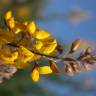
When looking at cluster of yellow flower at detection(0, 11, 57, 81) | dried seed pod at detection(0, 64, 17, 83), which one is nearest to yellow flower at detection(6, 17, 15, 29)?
cluster of yellow flower at detection(0, 11, 57, 81)

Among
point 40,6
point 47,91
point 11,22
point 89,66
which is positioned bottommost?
point 47,91

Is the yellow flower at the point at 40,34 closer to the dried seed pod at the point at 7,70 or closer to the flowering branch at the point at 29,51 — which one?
the flowering branch at the point at 29,51

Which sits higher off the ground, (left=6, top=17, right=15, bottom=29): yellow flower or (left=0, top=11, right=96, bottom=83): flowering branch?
(left=6, top=17, right=15, bottom=29): yellow flower

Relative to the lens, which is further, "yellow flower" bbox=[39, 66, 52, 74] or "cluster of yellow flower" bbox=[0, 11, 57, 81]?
"yellow flower" bbox=[39, 66, 52, 74]

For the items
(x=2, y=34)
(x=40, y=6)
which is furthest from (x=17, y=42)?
(x=40, y=6)

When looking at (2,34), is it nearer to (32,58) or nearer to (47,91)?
(32,58)

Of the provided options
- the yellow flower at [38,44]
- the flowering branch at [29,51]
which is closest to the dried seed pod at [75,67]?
the flowering branch at [29,51]

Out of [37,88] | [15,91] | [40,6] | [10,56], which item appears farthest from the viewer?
[40,6]

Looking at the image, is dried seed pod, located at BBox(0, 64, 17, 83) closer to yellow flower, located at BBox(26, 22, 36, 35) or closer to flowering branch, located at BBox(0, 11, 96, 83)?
flowering branch, located at BBox(0, 11, 96, 83)

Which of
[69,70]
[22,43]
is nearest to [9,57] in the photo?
[22,43]
